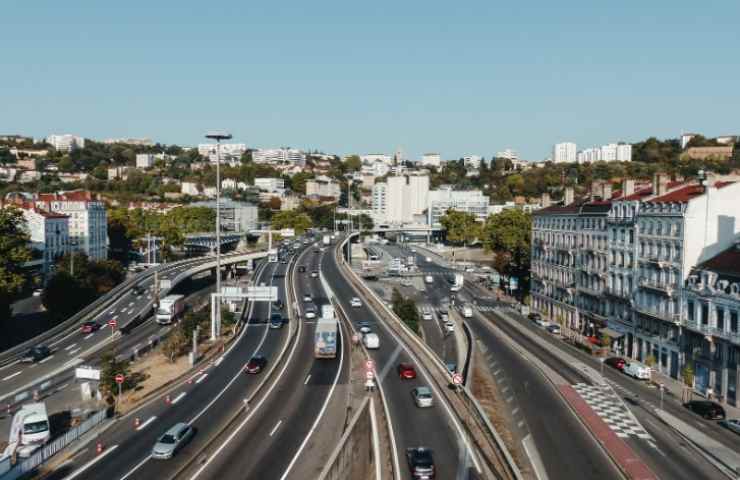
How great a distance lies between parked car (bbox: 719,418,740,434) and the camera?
151 feet

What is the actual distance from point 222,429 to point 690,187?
191 feet

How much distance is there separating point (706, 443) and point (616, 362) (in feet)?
74.6

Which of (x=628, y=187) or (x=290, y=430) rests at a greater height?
(x=628, y=187)

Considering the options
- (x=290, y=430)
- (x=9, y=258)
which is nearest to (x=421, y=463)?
(x=290, y=430)

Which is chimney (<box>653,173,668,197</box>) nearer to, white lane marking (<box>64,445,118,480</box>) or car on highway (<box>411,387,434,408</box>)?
car on highway (<box>411,387,434,408</box>)

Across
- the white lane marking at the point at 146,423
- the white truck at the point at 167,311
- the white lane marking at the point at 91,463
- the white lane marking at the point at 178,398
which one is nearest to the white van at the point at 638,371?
the white lane marking at the point at 178,398

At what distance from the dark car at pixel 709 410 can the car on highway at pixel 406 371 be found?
22353 millimetres

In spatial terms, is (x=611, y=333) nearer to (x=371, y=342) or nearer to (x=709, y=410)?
(x=709, y=410)

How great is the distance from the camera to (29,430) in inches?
1618

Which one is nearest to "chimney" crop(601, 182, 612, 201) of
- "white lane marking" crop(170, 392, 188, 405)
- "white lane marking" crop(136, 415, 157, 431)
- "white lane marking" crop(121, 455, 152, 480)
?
"white lane marking" crop(170, 392, 188, 405)

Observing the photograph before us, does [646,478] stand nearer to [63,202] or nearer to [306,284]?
[306,284]

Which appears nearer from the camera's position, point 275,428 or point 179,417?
point 275,428

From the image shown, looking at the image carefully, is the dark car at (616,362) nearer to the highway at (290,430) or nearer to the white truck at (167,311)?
the highway at (290,430)

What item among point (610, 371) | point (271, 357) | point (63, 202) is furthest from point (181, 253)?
point (610, 371)
